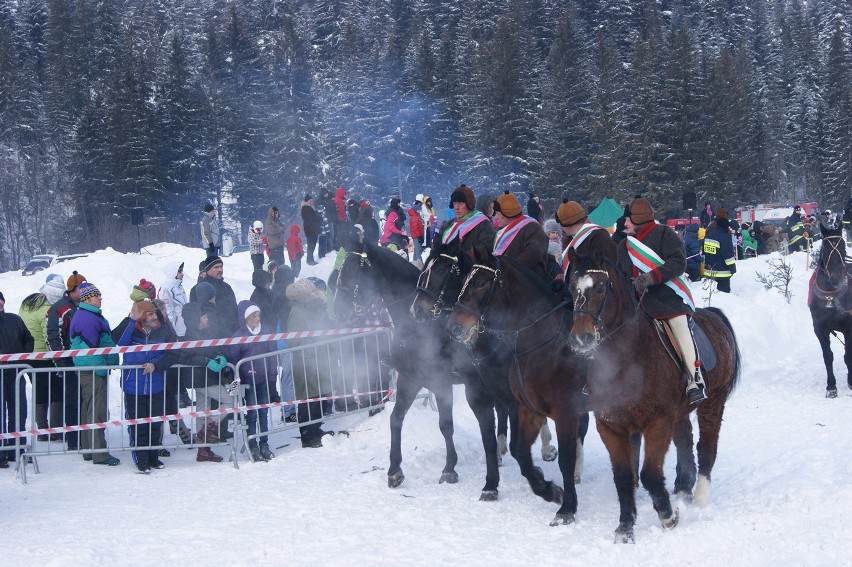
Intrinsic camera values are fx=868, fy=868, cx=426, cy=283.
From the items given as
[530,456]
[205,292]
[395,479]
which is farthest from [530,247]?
[205,292]

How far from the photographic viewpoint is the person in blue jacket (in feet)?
34.5

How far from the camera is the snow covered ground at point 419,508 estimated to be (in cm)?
650

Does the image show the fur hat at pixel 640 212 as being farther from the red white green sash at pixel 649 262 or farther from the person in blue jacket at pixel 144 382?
the person in blue jacket at pixel 144 382

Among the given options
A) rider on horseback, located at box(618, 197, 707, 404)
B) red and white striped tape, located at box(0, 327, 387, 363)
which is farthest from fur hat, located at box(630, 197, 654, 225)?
red and white striped tape, located at box(0, 327, 387, 363)

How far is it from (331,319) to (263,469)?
2573mm

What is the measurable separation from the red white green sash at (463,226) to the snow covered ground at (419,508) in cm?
135

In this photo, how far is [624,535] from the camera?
6699 millimetres

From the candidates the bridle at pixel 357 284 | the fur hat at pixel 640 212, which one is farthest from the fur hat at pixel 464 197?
the fur hat at pixel 640 212

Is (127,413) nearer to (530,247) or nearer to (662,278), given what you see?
(530,247)

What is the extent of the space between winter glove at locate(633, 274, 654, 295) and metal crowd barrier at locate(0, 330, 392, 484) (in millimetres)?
4185

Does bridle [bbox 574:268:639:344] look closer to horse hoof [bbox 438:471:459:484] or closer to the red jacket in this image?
horse hoof [bbox 438:471:459:484]

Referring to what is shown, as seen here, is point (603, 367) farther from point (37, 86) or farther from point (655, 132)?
point (37, 86)

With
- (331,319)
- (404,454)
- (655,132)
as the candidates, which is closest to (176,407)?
(331,319)

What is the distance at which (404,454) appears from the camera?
9.95 metres
